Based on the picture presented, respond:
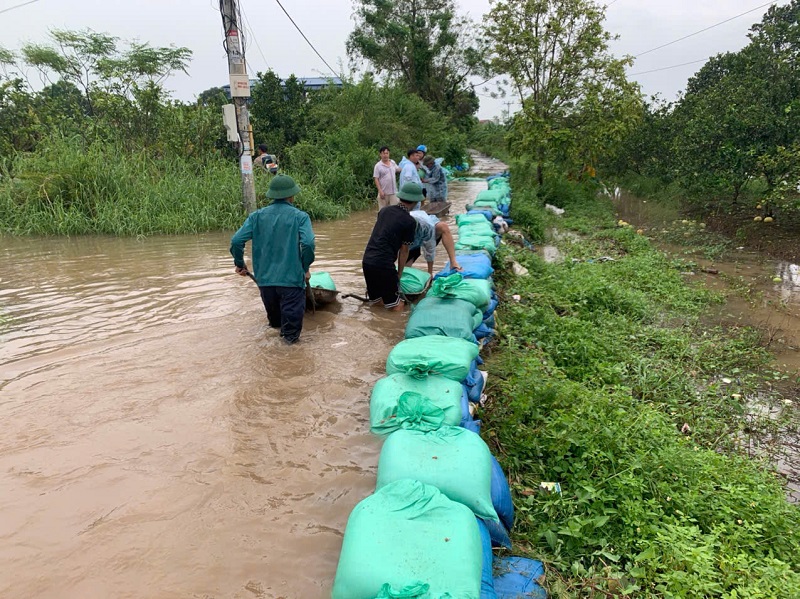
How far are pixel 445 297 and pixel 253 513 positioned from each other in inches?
77.7

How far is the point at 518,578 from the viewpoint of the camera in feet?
6.04

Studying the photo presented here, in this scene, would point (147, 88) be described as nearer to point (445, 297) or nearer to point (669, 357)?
point (445, 297)

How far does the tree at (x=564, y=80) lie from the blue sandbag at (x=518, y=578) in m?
10.1

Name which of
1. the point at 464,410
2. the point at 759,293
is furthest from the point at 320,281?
the point at 759,293

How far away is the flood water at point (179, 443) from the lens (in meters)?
1.92

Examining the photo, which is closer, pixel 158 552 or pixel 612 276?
pixel 158 552

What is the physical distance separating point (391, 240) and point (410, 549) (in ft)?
9.57

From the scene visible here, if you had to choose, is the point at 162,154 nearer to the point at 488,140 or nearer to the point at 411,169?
the point at 411,169

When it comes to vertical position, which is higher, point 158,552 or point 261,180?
point 261,180

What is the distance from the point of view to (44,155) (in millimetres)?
8711

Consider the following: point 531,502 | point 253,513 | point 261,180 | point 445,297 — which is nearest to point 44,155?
point 261,180

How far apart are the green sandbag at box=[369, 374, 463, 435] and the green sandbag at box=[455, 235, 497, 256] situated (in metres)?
2.96

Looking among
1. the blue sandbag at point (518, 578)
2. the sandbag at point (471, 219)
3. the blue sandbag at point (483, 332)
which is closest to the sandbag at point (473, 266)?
the blue sandbag at point (483, 332)

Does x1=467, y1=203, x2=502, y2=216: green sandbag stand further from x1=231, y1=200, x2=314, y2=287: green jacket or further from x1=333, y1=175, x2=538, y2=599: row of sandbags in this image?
x1=333, y1=175, x2=538, y2=599: row of sandbags
